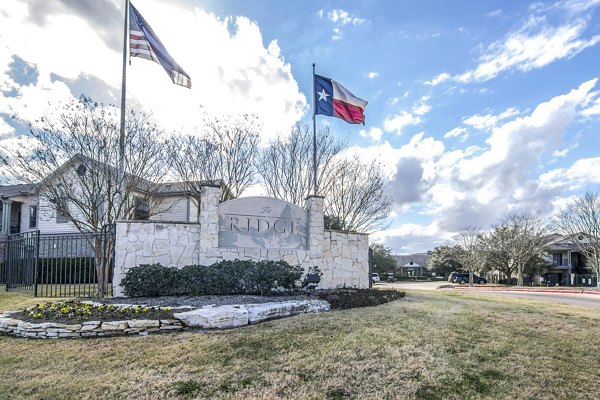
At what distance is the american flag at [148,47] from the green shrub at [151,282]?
21.4 ft

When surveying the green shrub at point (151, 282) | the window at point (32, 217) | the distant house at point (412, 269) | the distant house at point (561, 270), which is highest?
the window at point (32, 217)

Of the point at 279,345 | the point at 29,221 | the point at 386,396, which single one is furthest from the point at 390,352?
the point at 29,221

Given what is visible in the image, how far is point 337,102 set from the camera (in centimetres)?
1526

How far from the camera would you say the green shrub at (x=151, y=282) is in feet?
31.2

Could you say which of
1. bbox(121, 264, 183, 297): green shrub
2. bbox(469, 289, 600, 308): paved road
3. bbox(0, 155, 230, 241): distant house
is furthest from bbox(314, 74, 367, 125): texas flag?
bbox(469, 289, 600, 308): paved road

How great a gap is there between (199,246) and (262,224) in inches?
73.6

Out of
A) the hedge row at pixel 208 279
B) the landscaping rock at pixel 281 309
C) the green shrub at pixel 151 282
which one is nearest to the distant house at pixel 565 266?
the hedge row at pixel 208 279

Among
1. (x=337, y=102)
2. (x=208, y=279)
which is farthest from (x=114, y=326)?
(x=337, y=102)

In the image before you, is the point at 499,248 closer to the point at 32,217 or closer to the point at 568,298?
the point at 568,298

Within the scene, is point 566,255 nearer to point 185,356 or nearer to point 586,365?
point 586,365

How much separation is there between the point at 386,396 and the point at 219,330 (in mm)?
3116

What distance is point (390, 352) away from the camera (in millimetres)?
5602

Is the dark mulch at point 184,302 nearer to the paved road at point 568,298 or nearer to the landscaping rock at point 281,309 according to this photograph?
the landscaping rock at point 281,309

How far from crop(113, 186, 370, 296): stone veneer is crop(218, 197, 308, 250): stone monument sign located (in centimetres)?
17
